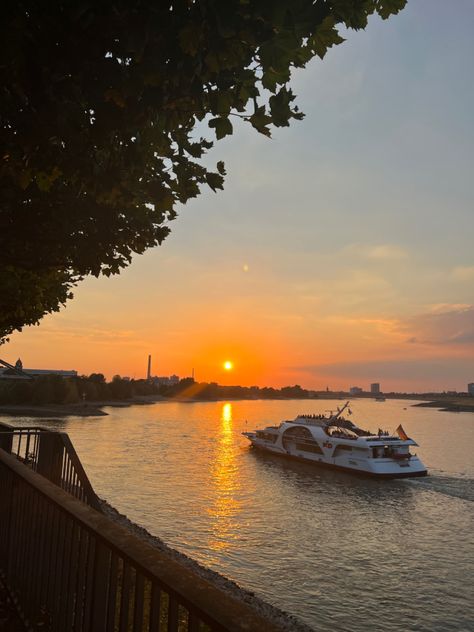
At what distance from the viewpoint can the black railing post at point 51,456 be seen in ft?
39.8

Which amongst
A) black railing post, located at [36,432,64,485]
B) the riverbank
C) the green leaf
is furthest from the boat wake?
the riverbank

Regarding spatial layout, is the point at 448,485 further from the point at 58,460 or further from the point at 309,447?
the point at 58,460

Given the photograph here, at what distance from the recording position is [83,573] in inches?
170

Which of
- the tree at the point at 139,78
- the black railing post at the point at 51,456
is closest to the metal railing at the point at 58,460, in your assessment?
the black railing post at the point at 51,456

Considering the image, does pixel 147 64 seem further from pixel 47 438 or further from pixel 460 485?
pixel 460 485

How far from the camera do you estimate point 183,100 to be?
530 cm

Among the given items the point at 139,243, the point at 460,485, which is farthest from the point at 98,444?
the point at 139,243

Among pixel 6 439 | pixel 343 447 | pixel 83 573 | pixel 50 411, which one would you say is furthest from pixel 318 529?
pixel 50 411

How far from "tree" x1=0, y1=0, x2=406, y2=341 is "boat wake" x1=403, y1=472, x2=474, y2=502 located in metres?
41.2

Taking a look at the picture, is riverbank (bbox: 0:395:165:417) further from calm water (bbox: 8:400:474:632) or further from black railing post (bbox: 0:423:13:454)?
black railing post (bbox: 0:423:13:454)

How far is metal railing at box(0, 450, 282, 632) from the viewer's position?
102 inches

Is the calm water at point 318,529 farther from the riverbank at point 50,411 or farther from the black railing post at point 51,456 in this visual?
the riverbank at point 50,411

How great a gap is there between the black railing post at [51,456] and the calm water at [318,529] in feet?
36.1

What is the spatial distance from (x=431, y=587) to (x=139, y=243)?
20201 millimetres
